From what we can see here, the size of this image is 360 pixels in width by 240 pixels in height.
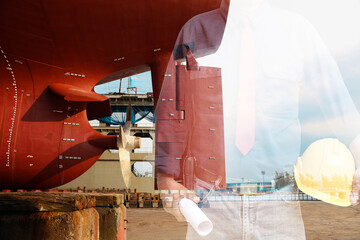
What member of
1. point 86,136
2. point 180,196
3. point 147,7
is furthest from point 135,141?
point 180,196

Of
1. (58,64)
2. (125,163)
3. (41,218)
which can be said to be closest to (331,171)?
(41,218)

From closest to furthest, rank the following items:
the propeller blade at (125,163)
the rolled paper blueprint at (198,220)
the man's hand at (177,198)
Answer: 1. the rolled paper blueprint at (198,220)
2. the man's hand at (177,198)
3. the propeller blade at (125,163)

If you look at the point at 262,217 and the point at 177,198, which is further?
the point at 177,198

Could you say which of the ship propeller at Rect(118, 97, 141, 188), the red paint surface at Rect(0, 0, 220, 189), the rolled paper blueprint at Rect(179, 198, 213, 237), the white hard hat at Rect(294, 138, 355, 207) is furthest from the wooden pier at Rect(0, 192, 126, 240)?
the red paint surface at Rect(0, 0, 220, 189)

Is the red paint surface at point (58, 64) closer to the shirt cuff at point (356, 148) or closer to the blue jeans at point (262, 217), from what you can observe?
the blue jeans at point (262, 217)

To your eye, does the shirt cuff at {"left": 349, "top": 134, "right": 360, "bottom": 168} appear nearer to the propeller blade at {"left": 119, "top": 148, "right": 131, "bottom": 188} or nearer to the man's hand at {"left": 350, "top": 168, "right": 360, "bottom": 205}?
the man's hand at {"left": 350, "top": 168, "right": 360, "bottom": 205}

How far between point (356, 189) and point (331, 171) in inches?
1.7

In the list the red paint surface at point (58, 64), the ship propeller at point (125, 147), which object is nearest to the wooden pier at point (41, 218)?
the ship propeller at point (125, 147)

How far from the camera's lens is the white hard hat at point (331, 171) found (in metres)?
0.39

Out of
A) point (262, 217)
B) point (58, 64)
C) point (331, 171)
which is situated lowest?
point (262, 217)

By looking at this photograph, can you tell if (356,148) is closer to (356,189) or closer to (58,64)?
(356,189)

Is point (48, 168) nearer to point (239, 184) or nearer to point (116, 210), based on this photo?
point (116, 210)

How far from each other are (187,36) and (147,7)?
1711mm

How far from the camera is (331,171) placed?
406mm
